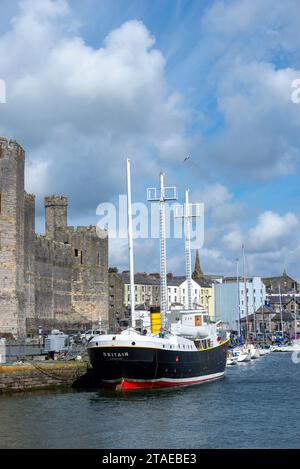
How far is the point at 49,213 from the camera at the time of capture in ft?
246

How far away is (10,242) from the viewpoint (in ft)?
153

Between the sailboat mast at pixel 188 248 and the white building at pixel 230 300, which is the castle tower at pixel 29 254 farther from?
the white building at pixel 230 300

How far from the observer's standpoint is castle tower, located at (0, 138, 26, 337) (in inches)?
1816

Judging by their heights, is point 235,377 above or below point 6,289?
below

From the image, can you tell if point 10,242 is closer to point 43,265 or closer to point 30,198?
point 30,198

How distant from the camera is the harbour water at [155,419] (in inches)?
923

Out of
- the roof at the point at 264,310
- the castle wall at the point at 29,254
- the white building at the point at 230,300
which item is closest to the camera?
the castle wall at the point at 29,254

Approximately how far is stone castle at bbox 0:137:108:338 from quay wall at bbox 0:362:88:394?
920 centimetres

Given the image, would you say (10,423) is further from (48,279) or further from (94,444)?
(48,279)

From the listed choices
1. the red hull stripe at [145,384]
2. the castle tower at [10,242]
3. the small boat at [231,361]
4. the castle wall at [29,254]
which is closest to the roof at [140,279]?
the small boat at [231,361]

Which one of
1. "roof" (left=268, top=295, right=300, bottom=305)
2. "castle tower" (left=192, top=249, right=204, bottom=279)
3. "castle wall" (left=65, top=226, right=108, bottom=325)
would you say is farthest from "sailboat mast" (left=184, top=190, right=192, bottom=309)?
"castle tower" (left=192, top=249, right=204, bottom=279)

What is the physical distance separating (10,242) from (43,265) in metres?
17.4
